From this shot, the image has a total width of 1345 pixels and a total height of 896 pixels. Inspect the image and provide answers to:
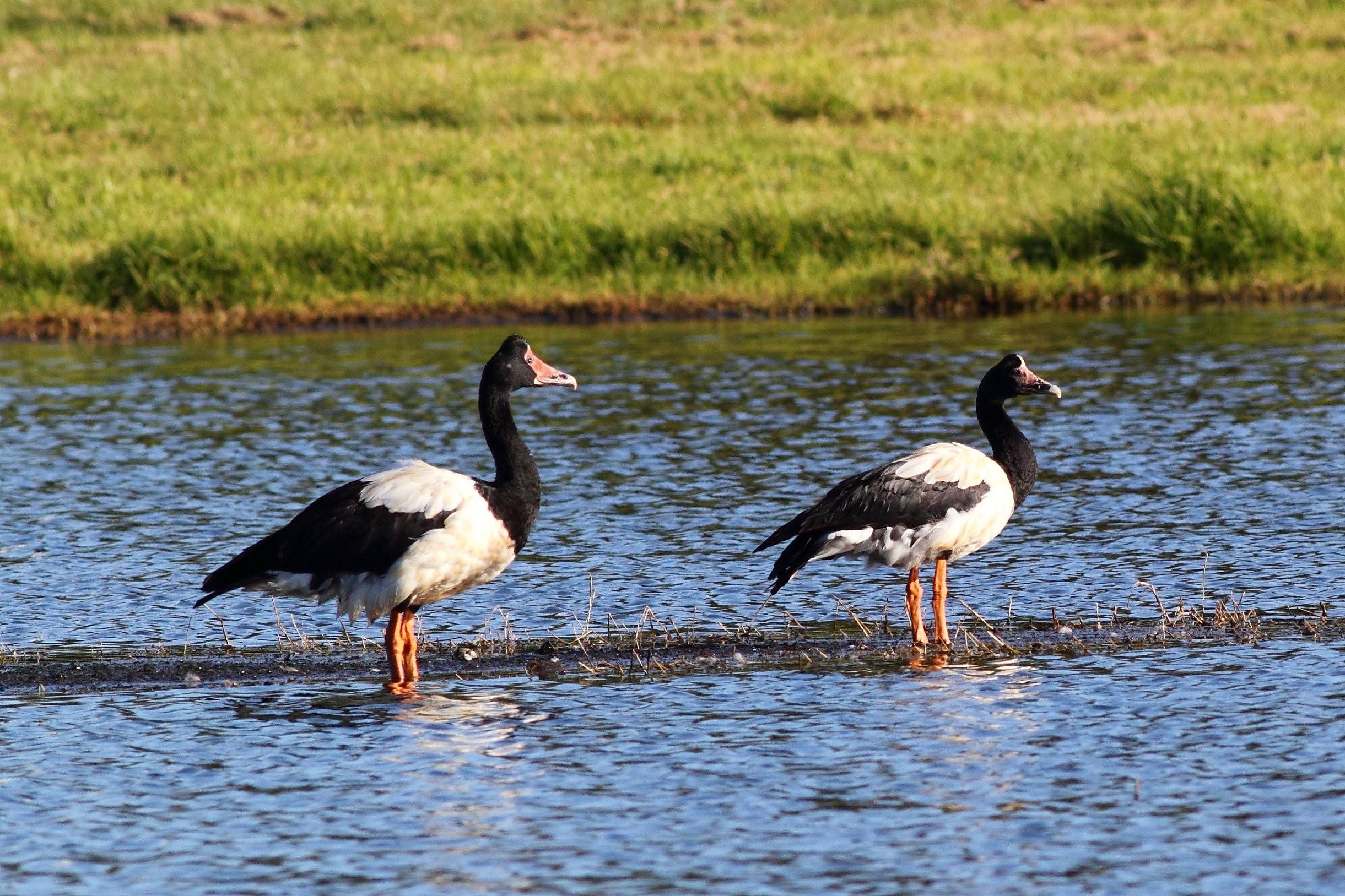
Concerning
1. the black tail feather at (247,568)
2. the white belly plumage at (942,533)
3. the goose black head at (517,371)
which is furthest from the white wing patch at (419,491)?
the white belly plumage at (942,533)

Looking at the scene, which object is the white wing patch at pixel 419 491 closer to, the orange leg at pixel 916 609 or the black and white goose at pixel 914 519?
the black and white goose at pixel 914 519

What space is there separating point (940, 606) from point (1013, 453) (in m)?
1.10

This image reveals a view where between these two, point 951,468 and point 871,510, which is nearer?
point 871,510

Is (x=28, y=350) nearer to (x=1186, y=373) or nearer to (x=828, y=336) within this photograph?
(x=828, y=336)

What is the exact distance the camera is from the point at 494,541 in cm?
1023

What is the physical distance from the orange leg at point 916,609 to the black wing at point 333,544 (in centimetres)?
262

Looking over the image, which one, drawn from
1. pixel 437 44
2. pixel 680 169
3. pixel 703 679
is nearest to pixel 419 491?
pixel 703 679

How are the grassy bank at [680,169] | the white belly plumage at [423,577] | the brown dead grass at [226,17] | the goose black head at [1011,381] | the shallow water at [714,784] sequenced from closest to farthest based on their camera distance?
the shallow water at [714,784] → the white belly plumage at [423,577] → the goose black head at [1011,381] → the grassy bank at [680,169] → the brown dead grass at [226,17]

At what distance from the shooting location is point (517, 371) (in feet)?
36.5

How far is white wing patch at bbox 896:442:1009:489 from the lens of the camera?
35.7ft

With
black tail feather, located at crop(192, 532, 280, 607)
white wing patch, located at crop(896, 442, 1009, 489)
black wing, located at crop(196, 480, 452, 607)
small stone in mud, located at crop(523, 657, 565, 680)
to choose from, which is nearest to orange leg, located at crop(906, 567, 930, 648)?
white wing patch, located at crop(896, 442, 1009, 489)

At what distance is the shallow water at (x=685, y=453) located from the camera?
1220 cm

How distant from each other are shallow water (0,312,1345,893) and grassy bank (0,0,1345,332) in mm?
3685

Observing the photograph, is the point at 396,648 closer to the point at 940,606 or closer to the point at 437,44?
the point at 940,606
